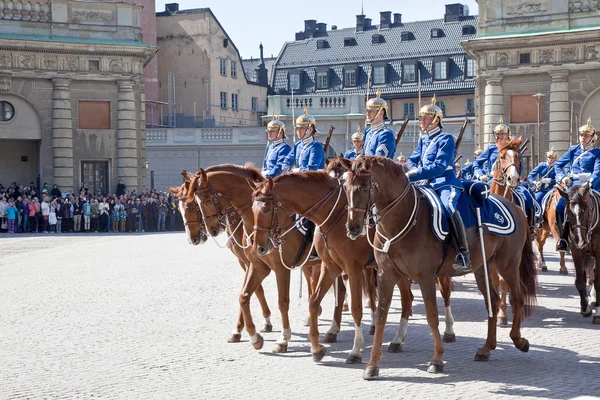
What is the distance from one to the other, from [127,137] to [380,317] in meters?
39.5

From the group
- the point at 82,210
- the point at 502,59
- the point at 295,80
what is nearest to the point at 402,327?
the point at 82,210

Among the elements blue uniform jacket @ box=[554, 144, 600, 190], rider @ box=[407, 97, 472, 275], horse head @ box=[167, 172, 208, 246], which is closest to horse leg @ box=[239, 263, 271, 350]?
horse head @ box=[167, 172, 208, 246]

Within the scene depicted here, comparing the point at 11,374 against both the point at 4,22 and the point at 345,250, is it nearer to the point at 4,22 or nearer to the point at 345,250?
the point at 345,250

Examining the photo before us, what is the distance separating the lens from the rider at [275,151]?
1567 centimetres

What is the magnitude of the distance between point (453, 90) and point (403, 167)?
6146 cm

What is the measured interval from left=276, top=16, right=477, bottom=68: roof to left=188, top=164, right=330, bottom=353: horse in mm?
62482

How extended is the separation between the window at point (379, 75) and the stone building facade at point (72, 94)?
3084 cm

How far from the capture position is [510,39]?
151ft

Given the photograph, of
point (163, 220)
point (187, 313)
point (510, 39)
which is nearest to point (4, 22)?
point (163, 220)

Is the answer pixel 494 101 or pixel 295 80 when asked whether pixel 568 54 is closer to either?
pixel 494 101

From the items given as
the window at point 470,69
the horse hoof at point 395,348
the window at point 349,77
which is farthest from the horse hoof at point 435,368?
the window at point 349,77

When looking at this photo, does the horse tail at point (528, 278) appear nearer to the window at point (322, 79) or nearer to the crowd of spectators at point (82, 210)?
the crowd of spectators at point (82, 210)

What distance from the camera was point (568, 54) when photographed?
1769 inches

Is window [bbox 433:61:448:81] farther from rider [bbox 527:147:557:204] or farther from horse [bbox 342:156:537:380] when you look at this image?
horse [bbox 342:156:537:380]
